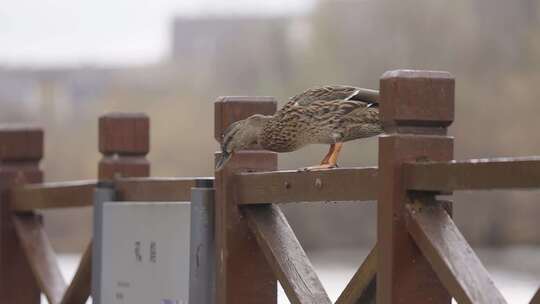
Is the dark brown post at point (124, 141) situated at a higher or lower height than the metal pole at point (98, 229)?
higher

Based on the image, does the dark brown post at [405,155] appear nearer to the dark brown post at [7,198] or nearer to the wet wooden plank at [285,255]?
the wet wooden plank at [285,255]

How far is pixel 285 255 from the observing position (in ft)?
12.9

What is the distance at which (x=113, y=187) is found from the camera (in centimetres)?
531

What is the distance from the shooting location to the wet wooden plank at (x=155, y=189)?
4723 mm

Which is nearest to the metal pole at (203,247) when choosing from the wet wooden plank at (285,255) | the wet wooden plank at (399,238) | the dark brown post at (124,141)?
the wet wooden plank at (285,255)

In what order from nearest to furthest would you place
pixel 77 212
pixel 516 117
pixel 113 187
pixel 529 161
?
pixel 529 161, pixel 113 187, pixel 77 212, pixel 516 117

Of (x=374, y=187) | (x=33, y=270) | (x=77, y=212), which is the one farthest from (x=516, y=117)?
(x=374, y=187)

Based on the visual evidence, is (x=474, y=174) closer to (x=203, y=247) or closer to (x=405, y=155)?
(x=405, y=155)

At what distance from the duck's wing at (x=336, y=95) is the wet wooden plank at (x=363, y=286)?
2.90 feet

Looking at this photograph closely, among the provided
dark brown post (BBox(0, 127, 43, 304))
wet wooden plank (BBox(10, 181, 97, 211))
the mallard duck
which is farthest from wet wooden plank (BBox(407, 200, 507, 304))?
dark brown post (BBox(0, 127, 43, 304))

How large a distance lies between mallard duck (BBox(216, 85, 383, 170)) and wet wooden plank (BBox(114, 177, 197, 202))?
0.26 metres

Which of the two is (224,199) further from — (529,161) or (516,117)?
(516,117)

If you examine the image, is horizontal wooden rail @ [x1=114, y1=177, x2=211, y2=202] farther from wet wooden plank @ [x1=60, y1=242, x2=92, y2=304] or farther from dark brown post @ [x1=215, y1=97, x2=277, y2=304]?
wet wooden plank @ [x1=60, y1=242, x2=92, y2=304]

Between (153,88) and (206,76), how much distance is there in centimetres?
155
